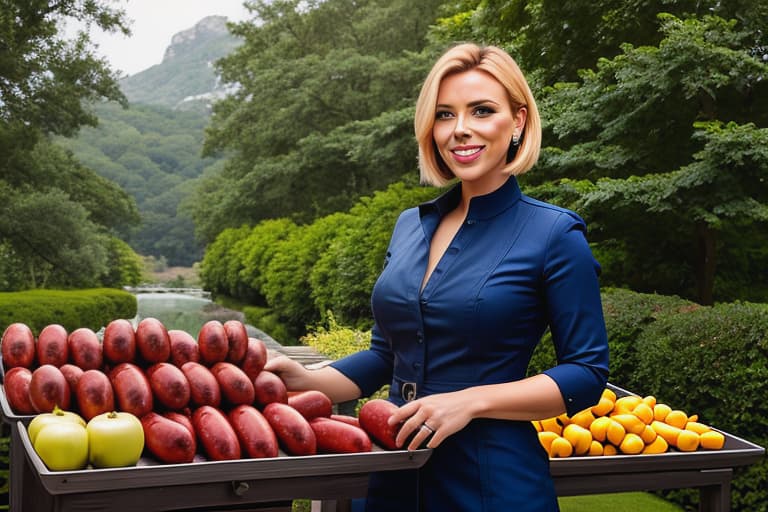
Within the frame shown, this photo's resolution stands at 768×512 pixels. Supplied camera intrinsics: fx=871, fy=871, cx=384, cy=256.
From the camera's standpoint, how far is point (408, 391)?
213 centimetres

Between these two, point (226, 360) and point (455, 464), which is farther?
point (226, 360)

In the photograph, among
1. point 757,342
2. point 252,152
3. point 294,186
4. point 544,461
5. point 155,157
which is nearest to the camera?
point 544,461

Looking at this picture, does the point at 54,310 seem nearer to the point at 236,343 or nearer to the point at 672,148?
the point at 672,148

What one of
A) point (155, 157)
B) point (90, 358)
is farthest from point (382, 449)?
point (155, 157)

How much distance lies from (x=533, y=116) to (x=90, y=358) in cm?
125

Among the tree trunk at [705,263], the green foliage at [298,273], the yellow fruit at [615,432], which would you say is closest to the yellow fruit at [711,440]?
the yellow fruit at [615,432]

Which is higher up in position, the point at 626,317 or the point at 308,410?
the point at 308,410

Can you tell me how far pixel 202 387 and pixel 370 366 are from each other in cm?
49

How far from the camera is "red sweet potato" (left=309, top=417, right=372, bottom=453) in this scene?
2.03 meters

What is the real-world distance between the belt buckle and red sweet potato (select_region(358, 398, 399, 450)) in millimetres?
55

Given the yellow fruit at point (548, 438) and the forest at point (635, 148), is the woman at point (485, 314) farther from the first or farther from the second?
the forest at point (635, 148)

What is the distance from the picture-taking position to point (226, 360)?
224 cm

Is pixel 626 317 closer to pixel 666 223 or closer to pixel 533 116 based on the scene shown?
pixel 666 223

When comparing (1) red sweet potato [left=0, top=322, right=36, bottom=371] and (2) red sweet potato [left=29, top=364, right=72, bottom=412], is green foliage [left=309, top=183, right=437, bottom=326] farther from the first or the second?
(2) red sweet potato [left=29, top=364, right=72, bottom=412]
